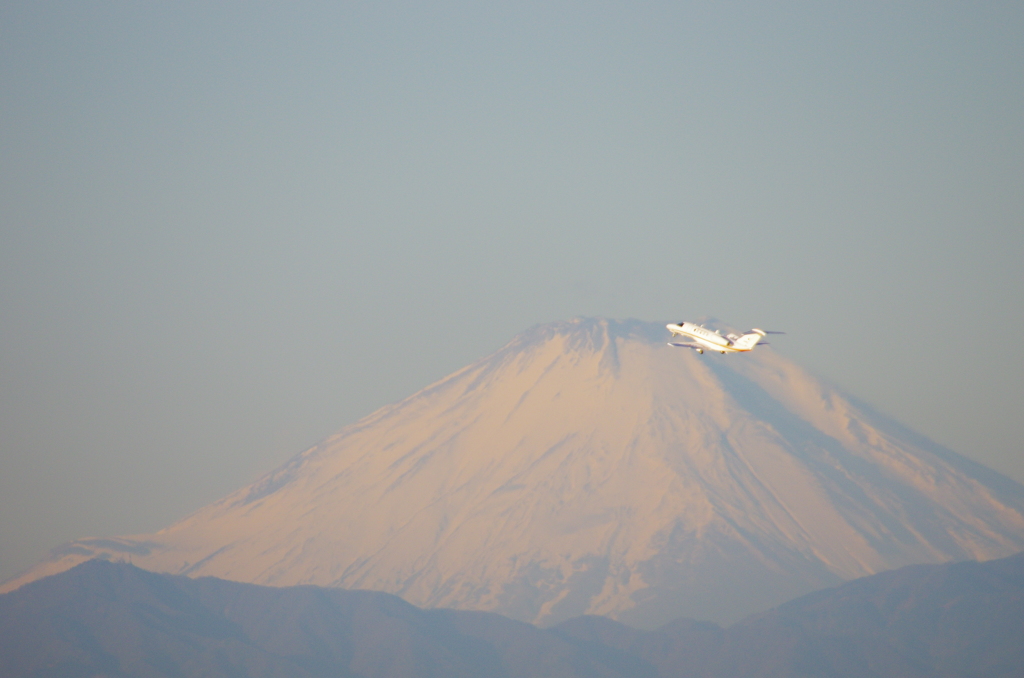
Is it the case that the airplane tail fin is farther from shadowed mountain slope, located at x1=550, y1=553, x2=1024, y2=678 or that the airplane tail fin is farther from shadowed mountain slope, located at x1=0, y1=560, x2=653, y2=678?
shadowed mountain slope, located at x1=0, y1=560, x2=653, y2=678

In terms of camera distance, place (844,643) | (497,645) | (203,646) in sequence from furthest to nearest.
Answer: (497,645)
(844,643)
(203,646)

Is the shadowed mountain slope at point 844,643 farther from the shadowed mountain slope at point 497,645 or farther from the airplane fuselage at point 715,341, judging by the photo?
the airplane fuselage at point 715,341

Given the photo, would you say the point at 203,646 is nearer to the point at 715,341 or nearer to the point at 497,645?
the point at 497,645

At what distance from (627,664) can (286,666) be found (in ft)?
169

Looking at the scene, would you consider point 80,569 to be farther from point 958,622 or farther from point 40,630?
point 958,622

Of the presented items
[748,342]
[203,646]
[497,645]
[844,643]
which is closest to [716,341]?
[748,342]

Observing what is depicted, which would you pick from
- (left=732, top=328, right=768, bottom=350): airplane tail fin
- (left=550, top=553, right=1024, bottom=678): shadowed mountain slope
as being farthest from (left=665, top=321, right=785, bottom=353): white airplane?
(left=550, top=553, right=1024, bottom=678): shadowed mountain slope

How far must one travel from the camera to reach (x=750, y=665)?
182 m

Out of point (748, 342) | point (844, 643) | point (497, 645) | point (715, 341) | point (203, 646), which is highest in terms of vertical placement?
point (715, 341)

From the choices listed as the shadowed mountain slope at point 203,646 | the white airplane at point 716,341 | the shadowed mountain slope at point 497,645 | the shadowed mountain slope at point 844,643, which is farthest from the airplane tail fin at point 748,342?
the shadowed mountain slope at point 203,646

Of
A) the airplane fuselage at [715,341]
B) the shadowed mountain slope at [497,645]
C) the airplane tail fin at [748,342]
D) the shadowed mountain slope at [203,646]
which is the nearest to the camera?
the airplane tail fin at [748,342]

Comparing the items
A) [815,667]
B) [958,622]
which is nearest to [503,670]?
[815,667]

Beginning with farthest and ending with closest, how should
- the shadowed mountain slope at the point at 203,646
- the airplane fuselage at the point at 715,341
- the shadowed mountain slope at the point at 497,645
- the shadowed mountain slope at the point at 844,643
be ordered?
the shadowed mountain slope at the point at 844,643
the shadowed mountain slope at the point at 497,645
the shadowed mountain slope at the point at 203,646
the airplane fuselage at the point at 715,341

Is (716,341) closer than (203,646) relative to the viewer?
Yes
